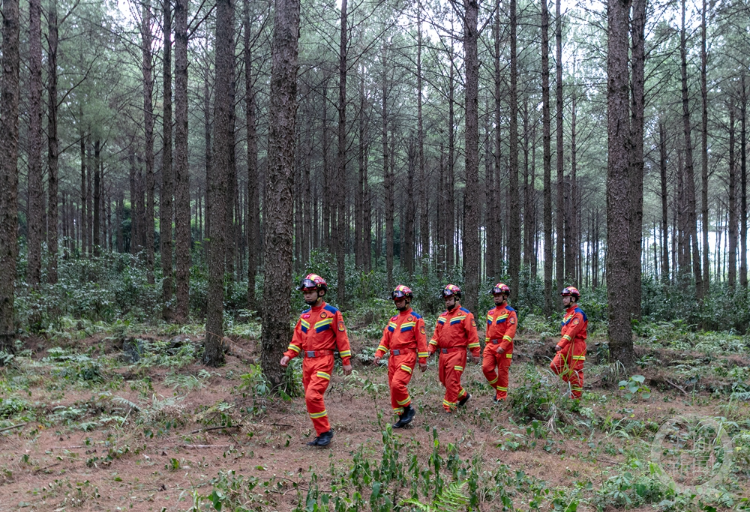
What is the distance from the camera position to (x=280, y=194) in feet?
22.1

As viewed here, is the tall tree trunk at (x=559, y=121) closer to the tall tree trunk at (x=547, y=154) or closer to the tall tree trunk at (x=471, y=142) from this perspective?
the tall tree trunk at (x=547, y=154)

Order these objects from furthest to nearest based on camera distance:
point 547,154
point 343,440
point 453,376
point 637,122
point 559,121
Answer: point 559,121, point 547,154, point 637,122, point 453,376, point 343,440

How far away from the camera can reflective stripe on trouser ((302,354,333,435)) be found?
543 centimetres

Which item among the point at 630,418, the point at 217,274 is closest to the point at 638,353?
the point at 630,418

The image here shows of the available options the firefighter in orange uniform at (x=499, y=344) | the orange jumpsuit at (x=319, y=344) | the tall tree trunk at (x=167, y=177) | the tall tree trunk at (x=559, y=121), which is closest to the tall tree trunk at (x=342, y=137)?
the tall tree trunk at (x=167, y=177)

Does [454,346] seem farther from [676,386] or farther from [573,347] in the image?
[676,386]

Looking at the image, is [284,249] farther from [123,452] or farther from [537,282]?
[537,282]

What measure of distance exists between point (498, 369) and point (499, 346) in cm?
45

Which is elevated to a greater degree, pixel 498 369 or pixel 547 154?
pixel 547 154

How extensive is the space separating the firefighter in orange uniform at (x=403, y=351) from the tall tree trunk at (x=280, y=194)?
1.53 metres

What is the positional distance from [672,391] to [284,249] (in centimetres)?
719

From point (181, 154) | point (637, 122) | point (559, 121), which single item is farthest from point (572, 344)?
point (559, 121)

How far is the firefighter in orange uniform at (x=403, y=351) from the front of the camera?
6.36 metres

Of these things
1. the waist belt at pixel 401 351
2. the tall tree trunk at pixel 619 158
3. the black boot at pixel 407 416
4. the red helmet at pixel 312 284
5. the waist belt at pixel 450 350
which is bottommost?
the black boot at pixel 407 416
